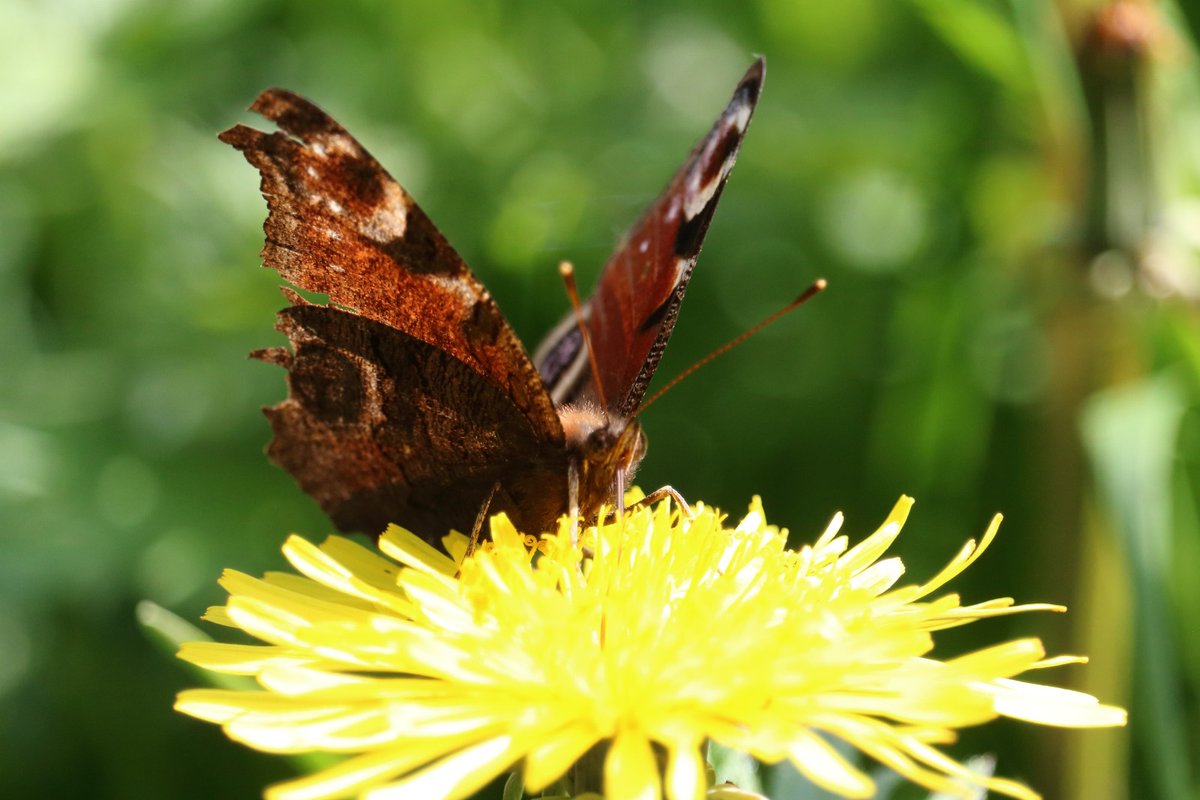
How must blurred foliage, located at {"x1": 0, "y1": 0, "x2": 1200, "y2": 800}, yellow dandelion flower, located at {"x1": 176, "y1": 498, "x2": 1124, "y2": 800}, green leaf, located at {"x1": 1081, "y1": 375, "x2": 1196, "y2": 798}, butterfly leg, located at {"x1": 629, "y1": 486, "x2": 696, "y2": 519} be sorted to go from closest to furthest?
yellow dandelion flower, located at {"x1": 176, "y1": 498, "x2": 1124, "y2": 800} < butterfly leg, located at {"x1": 629, "y1": 486, "x2": 696, "y2": 519} < green leaf, located at {"x1": 1081, "y1": 375, "x2": 1196, "y2": 798} < blurred foliage, located at {"x1": 0, "y1": 0, "x2": 1200, "y2": 800}

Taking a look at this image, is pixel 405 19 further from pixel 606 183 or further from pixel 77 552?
pixel 77 552

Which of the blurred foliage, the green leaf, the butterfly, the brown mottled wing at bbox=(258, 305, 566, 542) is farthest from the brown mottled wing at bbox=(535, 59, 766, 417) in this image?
the green leaf

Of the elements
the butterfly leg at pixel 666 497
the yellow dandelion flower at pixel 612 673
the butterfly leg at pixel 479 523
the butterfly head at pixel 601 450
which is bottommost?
the yellow dandelion flower at pixel 612 673

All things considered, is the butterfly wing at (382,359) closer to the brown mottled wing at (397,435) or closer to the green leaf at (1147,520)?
the brown mottled wing at (397,435)

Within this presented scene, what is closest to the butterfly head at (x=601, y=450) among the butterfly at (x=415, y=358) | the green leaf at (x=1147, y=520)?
the butterfly at (x=415, y=358)

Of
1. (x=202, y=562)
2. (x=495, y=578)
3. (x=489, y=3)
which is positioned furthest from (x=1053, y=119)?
(x=202, y=562)

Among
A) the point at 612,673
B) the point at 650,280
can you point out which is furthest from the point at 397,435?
the point at 612,673

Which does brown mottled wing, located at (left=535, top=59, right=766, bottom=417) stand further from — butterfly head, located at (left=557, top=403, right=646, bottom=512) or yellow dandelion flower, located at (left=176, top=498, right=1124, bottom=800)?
yellow dandelion flower, located at (left=176, top=498, right=1124, bottom=800)

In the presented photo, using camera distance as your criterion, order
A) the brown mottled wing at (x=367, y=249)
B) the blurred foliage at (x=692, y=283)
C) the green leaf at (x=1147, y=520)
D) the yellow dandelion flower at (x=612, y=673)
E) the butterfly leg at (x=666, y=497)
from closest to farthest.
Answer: the yellow dandelion flower at (x=612, y=673) → the brown mottled wing at (x=367, y=249) → the butterfly leg at (x=666, y=497) → the green leaf at (x=1147, y=520) → the blurred foliage at (x=692, y=283)
